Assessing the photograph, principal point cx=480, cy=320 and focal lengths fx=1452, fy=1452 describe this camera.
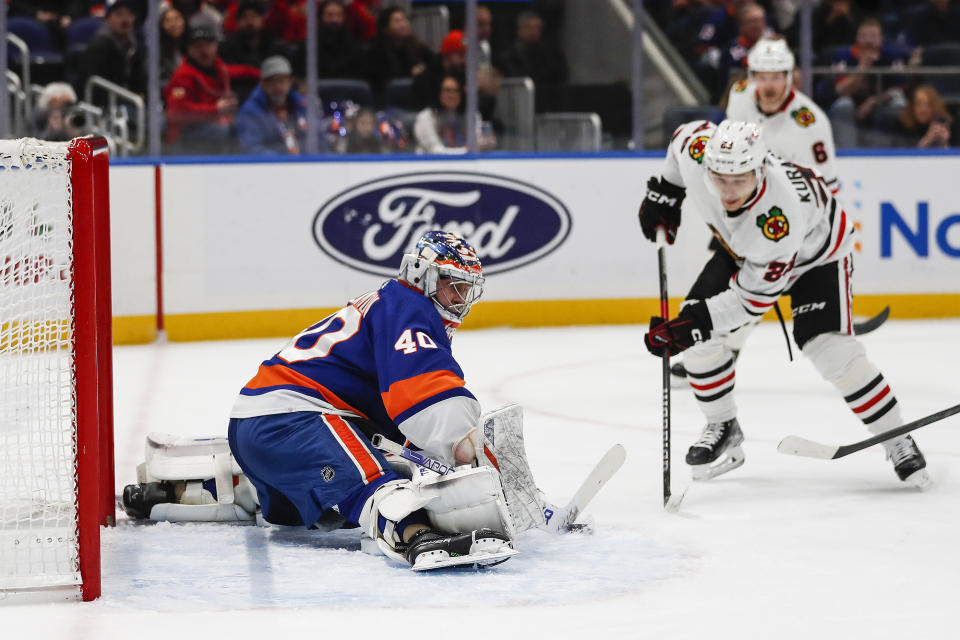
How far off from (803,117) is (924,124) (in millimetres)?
2381

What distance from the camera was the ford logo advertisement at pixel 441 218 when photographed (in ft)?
23.7

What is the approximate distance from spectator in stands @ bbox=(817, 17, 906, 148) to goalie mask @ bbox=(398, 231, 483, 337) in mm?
4985

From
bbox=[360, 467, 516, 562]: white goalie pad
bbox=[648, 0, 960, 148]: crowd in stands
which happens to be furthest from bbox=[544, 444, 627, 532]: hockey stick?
bbox=[648, 0, 960, 148]: crowd in stands

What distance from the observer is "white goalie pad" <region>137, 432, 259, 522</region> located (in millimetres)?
3570

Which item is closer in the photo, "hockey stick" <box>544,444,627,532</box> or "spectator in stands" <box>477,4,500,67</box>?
"hockey stick" <box>544,444,627,532</box>

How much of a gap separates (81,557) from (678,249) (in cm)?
512

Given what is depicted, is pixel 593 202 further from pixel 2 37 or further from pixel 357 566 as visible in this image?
pixel 357 566

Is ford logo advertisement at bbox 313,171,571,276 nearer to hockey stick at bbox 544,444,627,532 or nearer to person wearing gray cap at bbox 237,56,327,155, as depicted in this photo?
person wearing gray cap at bbox 237,56,327,155

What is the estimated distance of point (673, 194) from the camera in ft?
14.8

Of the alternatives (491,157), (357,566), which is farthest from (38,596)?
(491,157)

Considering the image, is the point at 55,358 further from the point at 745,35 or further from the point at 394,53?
the point at 745,35

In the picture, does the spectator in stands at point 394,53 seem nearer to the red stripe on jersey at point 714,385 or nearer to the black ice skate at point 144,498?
A: the red stripe on jersey at point 714,385

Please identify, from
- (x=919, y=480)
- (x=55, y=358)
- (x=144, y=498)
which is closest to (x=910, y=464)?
(x=919, y=480)

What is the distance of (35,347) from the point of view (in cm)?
325
